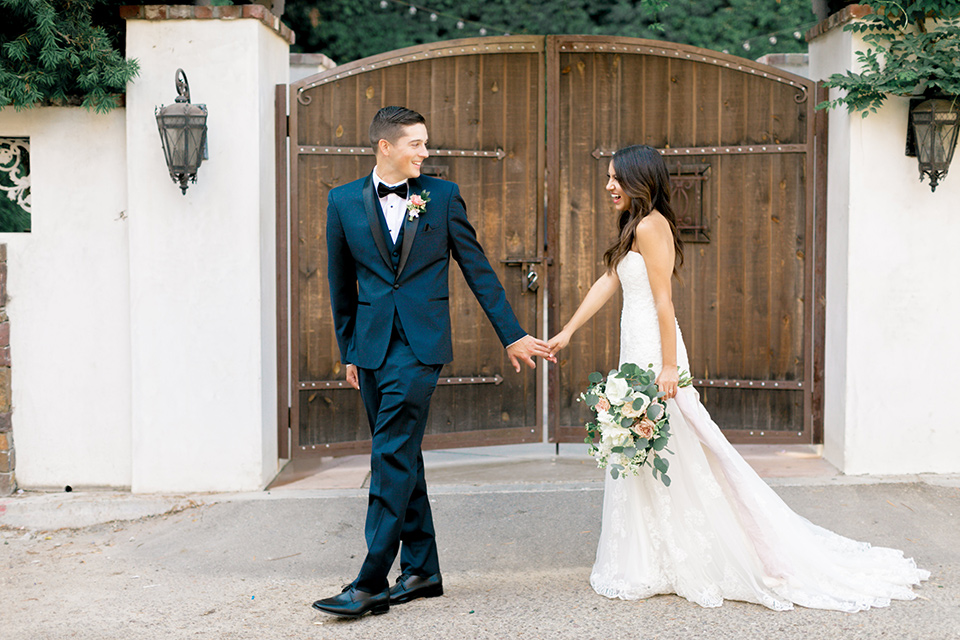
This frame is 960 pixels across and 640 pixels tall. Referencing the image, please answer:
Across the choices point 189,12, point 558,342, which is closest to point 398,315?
point 558,342

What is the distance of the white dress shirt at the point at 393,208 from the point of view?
151 inches

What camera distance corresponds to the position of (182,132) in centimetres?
501

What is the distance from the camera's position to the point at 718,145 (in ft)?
18.6

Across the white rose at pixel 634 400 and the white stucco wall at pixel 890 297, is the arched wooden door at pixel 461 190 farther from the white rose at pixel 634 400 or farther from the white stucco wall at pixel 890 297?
the white rose at pixel 634 400

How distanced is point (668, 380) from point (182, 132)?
278 cm

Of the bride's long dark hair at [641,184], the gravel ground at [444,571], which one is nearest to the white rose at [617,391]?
the bride's long dark hair at [641,184]

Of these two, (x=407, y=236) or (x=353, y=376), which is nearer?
(x=407, y=236)

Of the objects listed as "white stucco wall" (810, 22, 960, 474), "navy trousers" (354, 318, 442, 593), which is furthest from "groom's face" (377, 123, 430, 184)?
"white stucco wall" (810, 22, 960, 474)

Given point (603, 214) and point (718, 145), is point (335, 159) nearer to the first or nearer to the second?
point (603, 214)

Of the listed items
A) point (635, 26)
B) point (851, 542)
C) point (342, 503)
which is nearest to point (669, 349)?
point (851, 542)

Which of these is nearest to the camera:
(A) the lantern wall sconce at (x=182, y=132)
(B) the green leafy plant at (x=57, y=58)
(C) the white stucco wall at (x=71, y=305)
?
(B) the green leafy plant at (x=57, y=58)

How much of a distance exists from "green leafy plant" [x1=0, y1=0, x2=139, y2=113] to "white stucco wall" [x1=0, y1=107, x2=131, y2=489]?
181 mm

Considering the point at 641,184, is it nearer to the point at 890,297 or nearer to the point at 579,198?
the point at 579,198

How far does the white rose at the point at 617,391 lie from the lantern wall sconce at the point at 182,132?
2549mm
